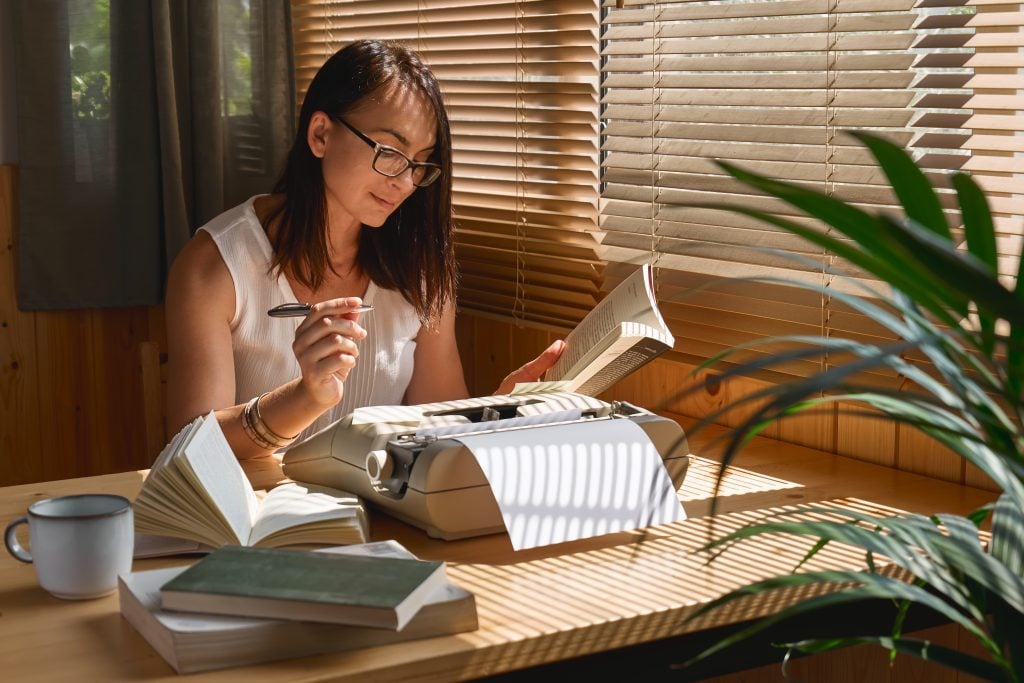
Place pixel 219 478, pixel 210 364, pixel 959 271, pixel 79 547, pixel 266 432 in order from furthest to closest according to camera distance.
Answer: pixel 210 364
pixel 266 432
pixel 219 478
pixel 79 547
pixel 959 271

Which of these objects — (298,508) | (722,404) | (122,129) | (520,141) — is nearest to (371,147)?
(520,141)

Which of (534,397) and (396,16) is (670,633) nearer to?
(534,397)

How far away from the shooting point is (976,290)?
650mm

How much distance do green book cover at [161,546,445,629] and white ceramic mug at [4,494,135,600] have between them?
0.12 meters

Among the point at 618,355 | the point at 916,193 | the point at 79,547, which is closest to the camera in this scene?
the point at 916,193

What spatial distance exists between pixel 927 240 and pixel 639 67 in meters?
1.49

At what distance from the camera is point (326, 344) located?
5.47 feet

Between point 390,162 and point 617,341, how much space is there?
25.6 inches

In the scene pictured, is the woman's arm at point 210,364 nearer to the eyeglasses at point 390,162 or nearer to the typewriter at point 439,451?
the typewriter at point 439,451

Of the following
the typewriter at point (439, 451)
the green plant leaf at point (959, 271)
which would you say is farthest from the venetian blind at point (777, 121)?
the green plant leaf at point (959, 271)

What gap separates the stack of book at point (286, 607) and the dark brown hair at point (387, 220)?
103 cm

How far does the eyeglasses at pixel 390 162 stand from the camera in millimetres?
1999

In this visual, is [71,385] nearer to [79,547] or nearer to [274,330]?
[274,330]

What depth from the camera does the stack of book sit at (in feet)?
3.38
